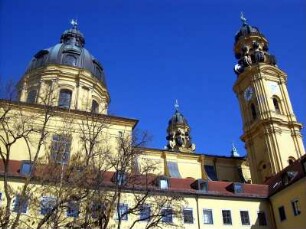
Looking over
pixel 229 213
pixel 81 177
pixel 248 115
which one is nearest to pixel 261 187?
pixel 229 213

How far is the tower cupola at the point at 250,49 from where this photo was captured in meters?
52.0

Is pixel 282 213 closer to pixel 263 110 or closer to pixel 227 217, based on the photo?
pixel 227 217

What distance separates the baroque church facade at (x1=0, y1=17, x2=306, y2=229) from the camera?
21.6 metres

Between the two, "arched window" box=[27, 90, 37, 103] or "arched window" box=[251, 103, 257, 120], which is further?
"arched window" box=[251, 103, 257, 120]

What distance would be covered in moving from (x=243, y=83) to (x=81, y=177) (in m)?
36.7

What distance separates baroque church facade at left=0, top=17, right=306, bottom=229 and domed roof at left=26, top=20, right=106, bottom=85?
13 centimetres

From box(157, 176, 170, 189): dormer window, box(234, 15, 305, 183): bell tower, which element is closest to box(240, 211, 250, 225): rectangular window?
box(157, 176, 170, 189): dormer window

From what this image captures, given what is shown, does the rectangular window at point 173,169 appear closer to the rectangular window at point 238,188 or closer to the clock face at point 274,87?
the rectangular window at point 238,188

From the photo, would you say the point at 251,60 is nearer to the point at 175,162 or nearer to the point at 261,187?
the point at 175,162

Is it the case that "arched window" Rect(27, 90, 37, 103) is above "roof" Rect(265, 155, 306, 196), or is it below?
above

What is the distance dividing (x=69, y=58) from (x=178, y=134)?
29.4m

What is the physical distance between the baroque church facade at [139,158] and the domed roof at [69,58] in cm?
13

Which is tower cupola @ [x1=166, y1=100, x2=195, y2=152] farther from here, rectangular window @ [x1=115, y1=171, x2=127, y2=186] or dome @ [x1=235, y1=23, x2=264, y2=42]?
rectangular window @ [x1=115, y1=171, x2=127, y2=186]

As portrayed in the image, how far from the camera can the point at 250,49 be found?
5362 centimetres
